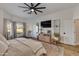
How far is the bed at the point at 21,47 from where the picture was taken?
69.6 inches

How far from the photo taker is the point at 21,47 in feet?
5.93

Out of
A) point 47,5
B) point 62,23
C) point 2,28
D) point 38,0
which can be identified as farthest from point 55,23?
point 2,28

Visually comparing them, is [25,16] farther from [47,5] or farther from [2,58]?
[2,58]

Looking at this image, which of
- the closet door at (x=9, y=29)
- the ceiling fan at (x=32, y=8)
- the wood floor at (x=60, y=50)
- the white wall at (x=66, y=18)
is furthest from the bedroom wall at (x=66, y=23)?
the closet door at (x=9, y=29)

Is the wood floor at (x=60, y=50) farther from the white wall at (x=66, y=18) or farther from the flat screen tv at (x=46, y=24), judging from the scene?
the flat screen tv at (x=46, y=24)

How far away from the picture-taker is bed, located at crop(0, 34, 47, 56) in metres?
1.77

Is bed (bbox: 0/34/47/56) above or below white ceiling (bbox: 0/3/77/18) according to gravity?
below

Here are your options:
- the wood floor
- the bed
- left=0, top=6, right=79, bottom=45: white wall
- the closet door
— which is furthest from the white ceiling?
the wood floor

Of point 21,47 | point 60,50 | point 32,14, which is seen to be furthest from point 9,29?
point 60,50

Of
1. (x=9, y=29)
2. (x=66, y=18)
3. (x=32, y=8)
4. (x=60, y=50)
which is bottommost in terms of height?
(x=60, y=50)

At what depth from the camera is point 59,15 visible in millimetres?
1831

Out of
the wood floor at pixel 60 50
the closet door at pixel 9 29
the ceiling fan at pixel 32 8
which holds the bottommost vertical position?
the wood floor at pixel 60 50

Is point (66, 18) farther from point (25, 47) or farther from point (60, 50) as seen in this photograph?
point (25, 47)

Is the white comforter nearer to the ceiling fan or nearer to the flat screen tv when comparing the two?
the flat screen tv
